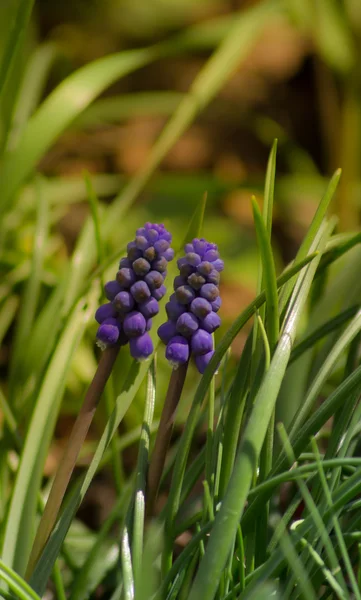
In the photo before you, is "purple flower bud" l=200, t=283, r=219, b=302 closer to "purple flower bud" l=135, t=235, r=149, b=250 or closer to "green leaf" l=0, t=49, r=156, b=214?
"purple flower bud" l=135, t=235, r=149, b=250

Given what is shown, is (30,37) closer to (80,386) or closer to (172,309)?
(80,386)

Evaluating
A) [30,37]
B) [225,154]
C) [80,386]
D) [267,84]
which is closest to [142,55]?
[80,386]

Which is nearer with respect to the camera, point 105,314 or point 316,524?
point 316,524

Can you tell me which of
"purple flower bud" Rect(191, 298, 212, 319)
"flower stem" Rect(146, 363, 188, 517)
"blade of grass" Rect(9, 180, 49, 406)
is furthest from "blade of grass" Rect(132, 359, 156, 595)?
"blade of grass" Rect(9, 180, 49, 406)

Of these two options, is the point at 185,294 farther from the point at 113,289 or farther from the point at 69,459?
the point at 69,459

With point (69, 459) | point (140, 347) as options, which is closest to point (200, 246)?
point (140, 347)
